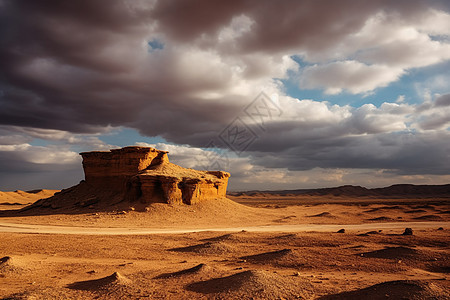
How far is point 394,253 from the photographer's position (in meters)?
13.0

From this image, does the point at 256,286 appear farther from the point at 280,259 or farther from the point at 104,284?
the point at 104,284

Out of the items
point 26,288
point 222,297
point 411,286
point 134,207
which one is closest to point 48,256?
point 26,288

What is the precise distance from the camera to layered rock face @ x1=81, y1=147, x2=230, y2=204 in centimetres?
3672

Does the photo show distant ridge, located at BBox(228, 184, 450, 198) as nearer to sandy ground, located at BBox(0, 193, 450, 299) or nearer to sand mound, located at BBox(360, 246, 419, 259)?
sandy ground, located at BBox(0, 193, 450, 299)

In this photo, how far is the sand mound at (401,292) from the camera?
24.8 ft

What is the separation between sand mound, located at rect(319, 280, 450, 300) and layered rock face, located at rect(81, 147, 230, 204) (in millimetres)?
30206

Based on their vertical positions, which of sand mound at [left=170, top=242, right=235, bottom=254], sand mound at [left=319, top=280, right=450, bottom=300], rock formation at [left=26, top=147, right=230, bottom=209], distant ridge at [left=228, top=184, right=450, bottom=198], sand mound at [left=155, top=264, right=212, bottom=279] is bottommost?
distant ridge at [left=228, top=184, right=450, bottom=198]

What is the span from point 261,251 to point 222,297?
7291 millimetres

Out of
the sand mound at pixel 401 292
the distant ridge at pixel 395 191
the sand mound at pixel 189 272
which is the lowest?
the distant ridge at pixel 395 191

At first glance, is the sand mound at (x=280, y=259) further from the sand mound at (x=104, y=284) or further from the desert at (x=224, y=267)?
the sand mound at (x=104, y=284)

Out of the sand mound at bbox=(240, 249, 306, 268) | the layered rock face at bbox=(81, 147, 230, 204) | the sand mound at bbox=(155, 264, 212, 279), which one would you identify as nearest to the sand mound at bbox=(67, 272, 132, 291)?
the sand mound at bbox=(155, 264, 212, 279)

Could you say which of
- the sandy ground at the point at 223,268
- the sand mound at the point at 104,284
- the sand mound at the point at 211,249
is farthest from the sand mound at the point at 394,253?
the sand mound at the point at 104,284

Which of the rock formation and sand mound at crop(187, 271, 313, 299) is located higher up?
the rock formation

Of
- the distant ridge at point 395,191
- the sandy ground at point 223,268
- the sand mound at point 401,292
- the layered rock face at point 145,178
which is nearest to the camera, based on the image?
the sand mound at point 401,292
